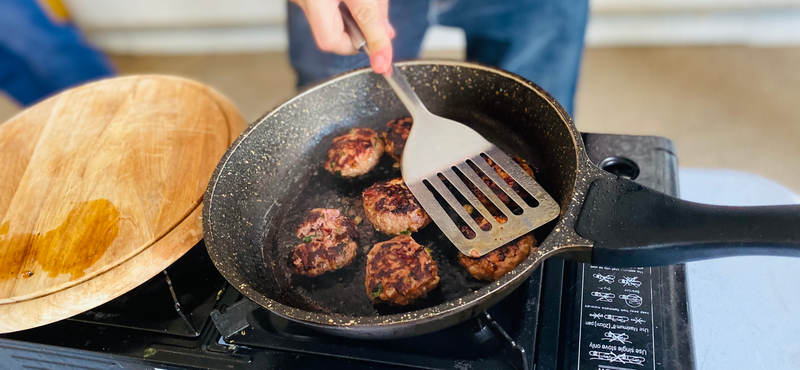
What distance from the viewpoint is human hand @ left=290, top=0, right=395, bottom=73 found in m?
1.07

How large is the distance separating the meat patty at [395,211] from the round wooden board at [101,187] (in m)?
0.35

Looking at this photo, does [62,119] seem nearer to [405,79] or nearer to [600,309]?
[405,79]

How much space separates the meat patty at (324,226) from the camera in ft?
3.52

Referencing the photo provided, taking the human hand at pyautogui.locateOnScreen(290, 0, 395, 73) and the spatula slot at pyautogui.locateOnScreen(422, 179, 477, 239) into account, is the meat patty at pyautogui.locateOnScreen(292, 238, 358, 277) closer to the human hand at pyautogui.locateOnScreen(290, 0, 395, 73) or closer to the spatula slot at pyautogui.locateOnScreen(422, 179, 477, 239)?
the spatula slot at pyautogui.locateOnScreen(422, 179, 477, 239)

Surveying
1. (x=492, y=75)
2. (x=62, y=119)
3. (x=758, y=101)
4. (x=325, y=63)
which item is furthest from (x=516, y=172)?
(x=758, y=101)

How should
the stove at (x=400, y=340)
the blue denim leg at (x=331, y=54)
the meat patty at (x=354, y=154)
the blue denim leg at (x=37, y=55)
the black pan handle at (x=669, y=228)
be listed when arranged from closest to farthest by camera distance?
the black pan handle at (x=669, y=228) → the stove at (x=400, y=340) → the meat patty at (x=354, y=154) → the blue denim leg at (x=331, y=54) → the blue denim leg at (x=37, y=55)

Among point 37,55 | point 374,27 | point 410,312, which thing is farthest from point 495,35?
point 37,55

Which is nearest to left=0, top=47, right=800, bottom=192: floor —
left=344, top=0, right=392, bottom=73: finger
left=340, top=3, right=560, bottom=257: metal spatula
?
left=340, top=3, right=560, bottom=257: metal spatula

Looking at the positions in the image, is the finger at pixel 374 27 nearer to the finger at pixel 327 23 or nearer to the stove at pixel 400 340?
the finger at pixel 327 23

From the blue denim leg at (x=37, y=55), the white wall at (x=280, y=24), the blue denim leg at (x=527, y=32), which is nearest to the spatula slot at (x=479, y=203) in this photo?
the blue denim leg at (x=527, y=32)

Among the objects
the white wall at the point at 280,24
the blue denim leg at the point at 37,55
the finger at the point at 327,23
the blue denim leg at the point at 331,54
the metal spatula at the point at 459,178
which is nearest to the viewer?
the metal spatula at the point at 459,178

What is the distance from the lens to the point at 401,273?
0.95 m

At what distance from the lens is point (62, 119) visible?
1271mm

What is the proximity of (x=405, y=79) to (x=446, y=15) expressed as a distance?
0.62 metres
